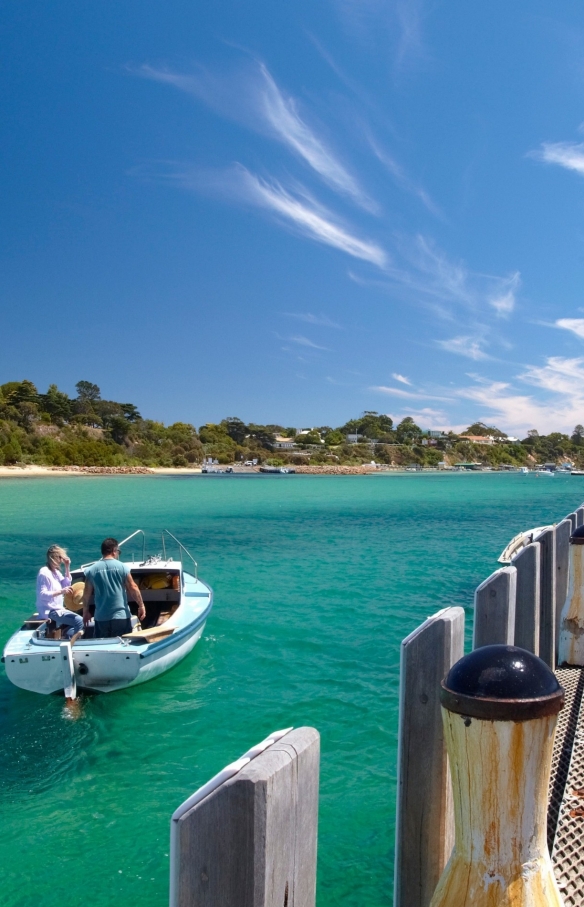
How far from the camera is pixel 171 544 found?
97.7 ft

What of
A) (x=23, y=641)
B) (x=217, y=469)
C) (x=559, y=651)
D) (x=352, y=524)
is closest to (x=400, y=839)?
(x=559, y=651)

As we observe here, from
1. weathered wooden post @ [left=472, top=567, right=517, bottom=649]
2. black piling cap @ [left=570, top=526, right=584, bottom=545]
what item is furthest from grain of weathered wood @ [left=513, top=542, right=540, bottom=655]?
black piling cap @ [left=570, top=526, right=584, bottom=545]

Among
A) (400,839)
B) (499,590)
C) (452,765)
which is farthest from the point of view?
(499,590)

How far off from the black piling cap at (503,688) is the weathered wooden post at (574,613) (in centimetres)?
387

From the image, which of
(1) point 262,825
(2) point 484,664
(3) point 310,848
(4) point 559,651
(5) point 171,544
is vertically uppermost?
(2) point 484,664

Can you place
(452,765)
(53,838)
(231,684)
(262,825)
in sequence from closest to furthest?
(262,825) < (452,765) < (53,838) < (231,684)

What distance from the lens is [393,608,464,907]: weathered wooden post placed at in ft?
8.62

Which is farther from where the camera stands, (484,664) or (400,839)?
(400,839)

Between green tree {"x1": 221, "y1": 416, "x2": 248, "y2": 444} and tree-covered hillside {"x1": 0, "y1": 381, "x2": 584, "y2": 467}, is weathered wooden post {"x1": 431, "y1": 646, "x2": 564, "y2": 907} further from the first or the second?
green tree {"x1": 221, "y1": 416, "x2": 248, "y2": 444}

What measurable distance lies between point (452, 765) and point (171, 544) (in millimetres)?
28367

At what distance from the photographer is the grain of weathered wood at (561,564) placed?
20.0ft

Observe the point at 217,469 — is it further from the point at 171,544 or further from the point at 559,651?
the point at 559,651

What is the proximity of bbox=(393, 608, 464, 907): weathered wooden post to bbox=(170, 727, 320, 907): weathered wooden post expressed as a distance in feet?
3.72

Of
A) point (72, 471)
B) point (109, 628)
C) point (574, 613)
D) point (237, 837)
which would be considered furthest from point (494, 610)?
point (72, 471)
